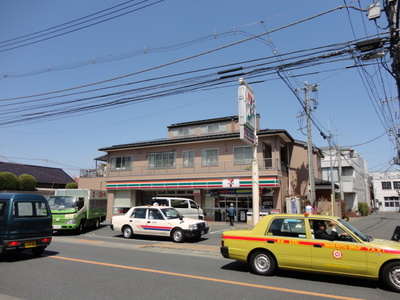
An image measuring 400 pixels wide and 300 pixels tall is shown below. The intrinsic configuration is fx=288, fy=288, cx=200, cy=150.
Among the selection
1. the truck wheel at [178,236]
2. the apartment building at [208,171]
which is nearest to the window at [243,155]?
the apartment building at [208,171]

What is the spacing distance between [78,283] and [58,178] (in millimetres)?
36337

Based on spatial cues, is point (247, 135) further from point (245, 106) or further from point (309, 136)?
point (309, 136)

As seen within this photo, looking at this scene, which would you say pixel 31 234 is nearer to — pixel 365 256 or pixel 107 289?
pixel 107 289

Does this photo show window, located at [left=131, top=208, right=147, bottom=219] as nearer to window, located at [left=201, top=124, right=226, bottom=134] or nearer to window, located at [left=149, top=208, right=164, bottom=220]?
window, located at [left=149, top=208, right=164, bottom=220]

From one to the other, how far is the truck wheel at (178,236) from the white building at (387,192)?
69.9 meters

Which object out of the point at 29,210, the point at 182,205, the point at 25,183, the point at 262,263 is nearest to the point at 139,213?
the point at 182,205

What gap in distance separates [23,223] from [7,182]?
2305 cm

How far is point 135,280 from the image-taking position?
619 cm

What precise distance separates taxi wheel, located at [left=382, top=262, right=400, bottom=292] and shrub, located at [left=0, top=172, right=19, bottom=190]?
30305 mm

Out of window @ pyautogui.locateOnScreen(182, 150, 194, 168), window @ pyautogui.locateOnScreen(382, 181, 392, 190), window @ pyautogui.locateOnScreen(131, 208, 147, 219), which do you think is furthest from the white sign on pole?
window @ pyautogui.locateOnScreen(382, 181, 392, 190)

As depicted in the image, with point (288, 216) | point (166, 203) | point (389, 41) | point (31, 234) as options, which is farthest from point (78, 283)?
point (166, 203)

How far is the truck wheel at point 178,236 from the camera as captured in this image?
12.6m

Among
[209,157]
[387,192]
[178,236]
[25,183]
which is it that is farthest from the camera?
[387,192]

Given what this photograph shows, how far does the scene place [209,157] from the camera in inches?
982
